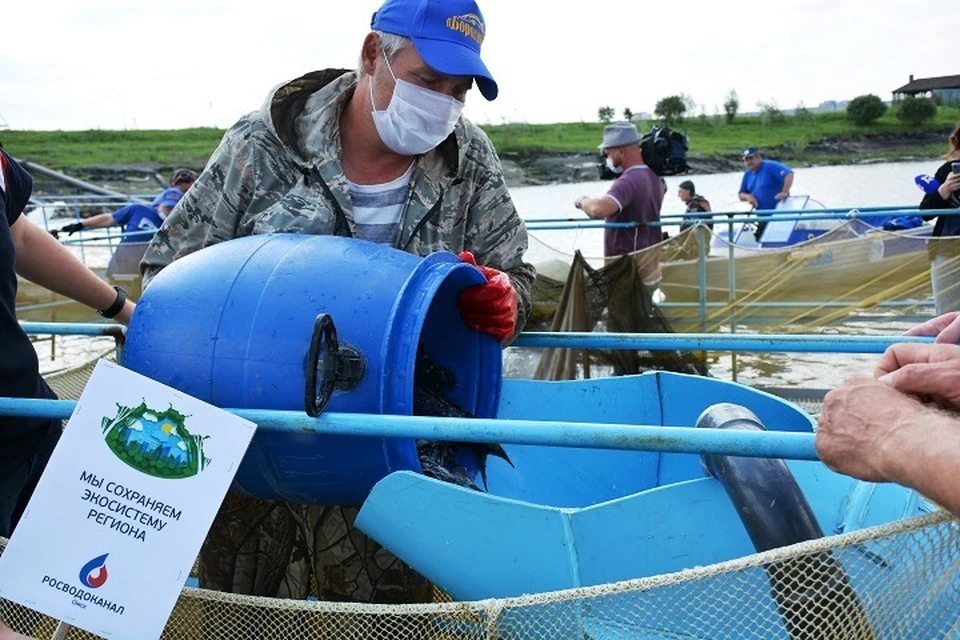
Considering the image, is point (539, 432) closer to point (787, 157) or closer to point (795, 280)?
point (795, 280)

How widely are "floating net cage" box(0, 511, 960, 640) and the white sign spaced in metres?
0.24

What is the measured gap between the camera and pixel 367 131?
263cm

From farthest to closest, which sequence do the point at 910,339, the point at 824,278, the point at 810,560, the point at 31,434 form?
the point at 824,278 → the point at 31,434 → the point at 910,339 → the point at 810,560

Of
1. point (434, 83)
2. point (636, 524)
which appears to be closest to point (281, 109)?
point (434, 83)

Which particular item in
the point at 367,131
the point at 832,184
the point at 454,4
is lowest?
the point at 832,184

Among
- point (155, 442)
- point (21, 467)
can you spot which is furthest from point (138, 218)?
point (155, 442)

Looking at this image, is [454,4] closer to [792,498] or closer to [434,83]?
[434,83]

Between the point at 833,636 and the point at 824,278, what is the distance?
235 inches

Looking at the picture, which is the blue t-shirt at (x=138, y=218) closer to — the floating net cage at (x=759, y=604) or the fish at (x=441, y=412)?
the fish at (x=441, y=412)

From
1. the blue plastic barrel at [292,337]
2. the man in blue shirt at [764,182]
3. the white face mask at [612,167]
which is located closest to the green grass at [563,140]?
the man in blue shirt at [764,182]

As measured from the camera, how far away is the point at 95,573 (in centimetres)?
189

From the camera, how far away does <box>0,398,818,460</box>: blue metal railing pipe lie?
1.62 m

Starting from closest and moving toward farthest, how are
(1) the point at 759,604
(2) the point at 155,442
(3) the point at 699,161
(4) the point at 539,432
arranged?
(1) the point at 759,604, (4) the point at 539,432, (2) the point at 155,442, (3) the point at 699,161

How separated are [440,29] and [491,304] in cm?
72
